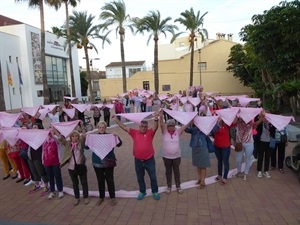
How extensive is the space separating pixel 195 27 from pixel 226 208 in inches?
1277

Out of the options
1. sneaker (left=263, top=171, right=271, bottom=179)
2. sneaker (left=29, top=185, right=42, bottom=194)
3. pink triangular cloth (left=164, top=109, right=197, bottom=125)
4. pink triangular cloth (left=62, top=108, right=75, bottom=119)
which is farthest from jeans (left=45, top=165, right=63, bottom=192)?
pink triangular cloth (left=62, top=108, right=75, bottom=119)

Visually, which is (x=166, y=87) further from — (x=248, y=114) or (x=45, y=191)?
(x=45, y=191)

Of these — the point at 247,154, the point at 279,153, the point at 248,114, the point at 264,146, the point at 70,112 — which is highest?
the point at 248,114

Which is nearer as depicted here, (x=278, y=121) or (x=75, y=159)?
(x=75, y=159)

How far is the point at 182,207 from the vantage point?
5.34m

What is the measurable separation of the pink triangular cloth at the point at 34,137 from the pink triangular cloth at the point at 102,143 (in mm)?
1067

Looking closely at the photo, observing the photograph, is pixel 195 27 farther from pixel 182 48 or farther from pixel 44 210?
pixel 44 210

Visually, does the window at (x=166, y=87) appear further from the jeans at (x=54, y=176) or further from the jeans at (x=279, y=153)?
the jeans at (x=54, y=176)

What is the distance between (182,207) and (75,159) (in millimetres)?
2258

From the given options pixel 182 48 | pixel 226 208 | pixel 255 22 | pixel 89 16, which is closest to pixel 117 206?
pixel 226 208

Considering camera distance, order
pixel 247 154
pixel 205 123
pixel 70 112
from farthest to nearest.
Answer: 1. pixel 70 112
2. pixel 247 154
3. pixel 205 123

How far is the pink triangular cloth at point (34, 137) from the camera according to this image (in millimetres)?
6012

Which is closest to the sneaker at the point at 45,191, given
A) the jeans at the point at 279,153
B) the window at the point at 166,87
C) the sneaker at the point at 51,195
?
the sneaker at the point at 51,195

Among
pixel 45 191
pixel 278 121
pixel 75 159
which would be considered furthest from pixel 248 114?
pixel 45 191
